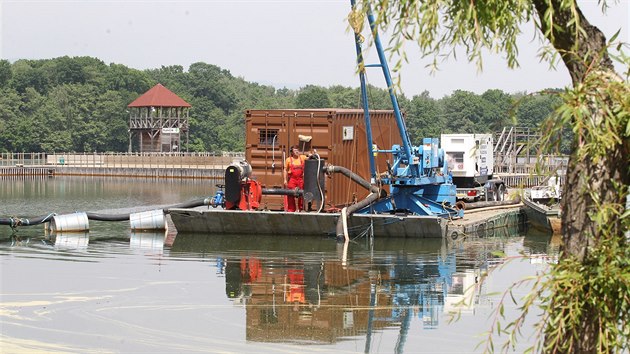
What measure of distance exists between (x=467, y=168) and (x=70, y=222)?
42.6 ft

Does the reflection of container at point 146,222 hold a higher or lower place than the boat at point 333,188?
lower

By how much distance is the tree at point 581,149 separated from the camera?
670 centimetres

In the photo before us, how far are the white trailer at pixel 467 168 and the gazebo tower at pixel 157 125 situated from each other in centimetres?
6226

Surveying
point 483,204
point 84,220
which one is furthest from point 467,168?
point 84,220

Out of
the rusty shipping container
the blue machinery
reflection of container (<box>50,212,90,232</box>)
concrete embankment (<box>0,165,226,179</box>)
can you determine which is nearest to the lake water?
reflection of container (<box>50,212,90,232</box>)

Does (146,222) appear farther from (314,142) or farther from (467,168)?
(467,168)

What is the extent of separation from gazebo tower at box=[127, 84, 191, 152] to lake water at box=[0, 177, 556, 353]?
66567mm

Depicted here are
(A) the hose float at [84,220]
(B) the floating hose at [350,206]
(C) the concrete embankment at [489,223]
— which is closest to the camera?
(B) the floating hose at [350,206]

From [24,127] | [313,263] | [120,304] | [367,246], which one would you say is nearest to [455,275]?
[313,263]

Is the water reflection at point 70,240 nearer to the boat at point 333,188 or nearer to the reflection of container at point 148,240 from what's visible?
the reflection of container at point 148,240

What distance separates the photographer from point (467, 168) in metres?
36.3

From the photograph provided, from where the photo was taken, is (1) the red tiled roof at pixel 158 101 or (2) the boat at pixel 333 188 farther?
(1) the red tiled roof at pixel 158 101

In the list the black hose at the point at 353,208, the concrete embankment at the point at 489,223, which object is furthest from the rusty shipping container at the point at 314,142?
the concrete embankment at the point at 489,223

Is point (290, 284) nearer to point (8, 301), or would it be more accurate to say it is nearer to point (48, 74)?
point (8, 301)
